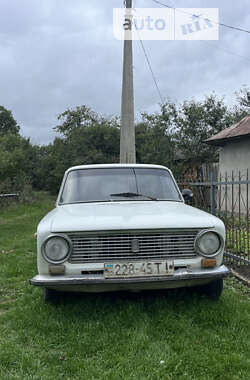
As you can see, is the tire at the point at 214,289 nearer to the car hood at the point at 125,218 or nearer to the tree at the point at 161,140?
the car hood at the point at 125,218

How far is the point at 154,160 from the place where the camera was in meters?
17.0

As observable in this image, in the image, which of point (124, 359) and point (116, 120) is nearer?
point (124, 359)

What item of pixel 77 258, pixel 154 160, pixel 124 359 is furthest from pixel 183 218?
pixel 154 160

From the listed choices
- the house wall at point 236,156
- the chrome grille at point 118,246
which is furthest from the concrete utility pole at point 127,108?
the chrome grille at point 118,246

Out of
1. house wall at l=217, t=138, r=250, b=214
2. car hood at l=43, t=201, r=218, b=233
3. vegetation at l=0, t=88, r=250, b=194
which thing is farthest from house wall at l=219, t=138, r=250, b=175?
car hood at l=43, t=201, r=218, b=233

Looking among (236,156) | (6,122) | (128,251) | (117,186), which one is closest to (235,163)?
(236,156)

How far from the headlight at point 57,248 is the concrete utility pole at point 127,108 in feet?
30.5

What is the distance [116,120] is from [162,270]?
25.4 m

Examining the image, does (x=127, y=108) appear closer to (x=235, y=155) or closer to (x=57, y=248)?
(x=235, y=155)

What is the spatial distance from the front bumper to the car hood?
0.42 meters

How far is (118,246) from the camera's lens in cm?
308

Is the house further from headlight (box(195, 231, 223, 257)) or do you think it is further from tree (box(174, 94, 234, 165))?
headlight (box(195, 231, 223, 257))

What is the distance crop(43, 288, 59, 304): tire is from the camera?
3.51m

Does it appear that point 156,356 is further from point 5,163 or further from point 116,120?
point 116,120
